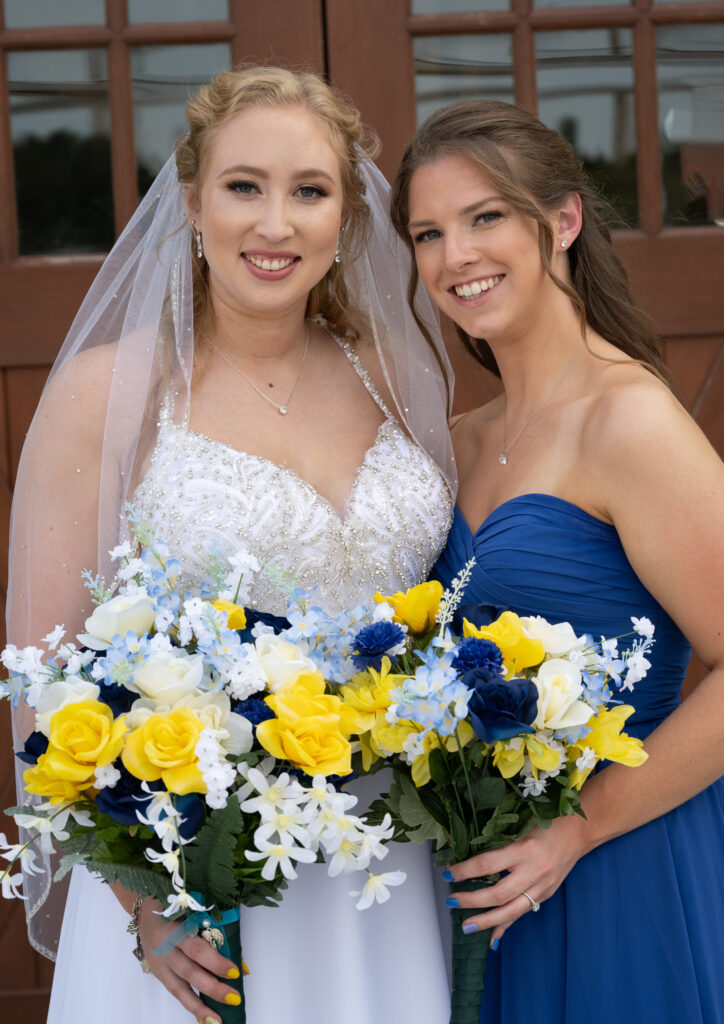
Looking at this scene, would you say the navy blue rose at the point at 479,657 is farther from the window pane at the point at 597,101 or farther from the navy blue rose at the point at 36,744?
the window pane at the point at 597,101

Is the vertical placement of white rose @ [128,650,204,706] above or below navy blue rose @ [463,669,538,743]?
above

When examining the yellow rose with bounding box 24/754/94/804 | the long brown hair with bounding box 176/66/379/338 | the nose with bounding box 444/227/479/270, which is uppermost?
the long brown hair with bounding box 176/66/379/338

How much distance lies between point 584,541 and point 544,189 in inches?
31.2

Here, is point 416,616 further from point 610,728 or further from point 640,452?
point 640,452

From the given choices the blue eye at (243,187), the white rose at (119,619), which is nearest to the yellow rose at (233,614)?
the white rose at (119,619)

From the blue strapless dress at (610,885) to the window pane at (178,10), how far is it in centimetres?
184

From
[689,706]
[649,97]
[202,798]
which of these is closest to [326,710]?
[202,798]

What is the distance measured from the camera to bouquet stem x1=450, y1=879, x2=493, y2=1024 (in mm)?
1825

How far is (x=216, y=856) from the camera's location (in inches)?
63.6

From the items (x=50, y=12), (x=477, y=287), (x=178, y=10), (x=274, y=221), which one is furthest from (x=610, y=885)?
(x=50, y=12)

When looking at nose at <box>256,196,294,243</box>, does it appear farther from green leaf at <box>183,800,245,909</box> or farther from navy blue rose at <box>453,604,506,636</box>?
green leaf at <box>183,800,245,909</box>

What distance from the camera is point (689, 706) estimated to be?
2051 mm

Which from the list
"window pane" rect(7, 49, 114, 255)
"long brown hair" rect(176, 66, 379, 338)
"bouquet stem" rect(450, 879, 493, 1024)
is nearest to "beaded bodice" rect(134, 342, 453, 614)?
"long brown hair" rect(176, 66, 379, 338)

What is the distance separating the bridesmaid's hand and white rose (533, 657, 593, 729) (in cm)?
30
